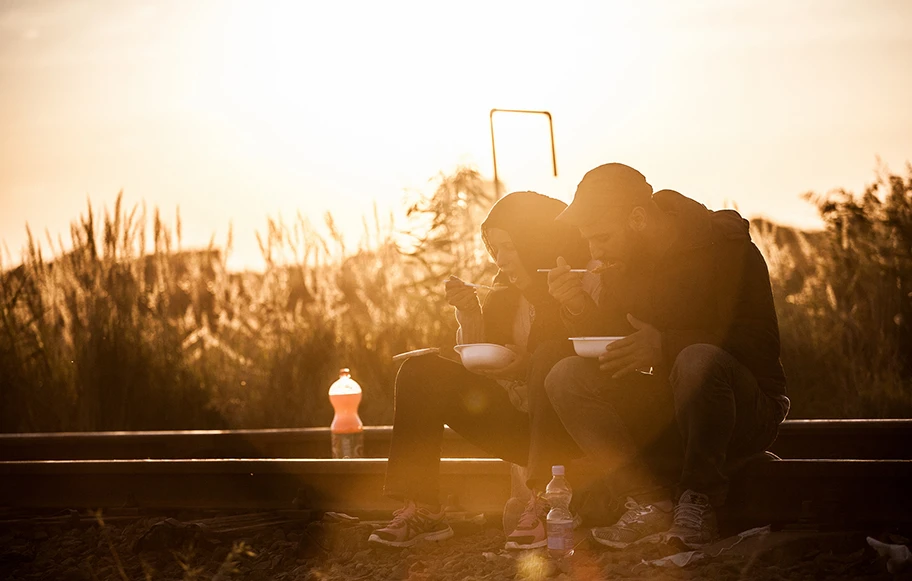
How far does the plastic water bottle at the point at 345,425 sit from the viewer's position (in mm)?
6938

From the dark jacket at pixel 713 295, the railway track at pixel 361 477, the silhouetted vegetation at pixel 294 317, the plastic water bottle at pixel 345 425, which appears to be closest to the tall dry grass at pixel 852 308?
the silhouetted vegetation at pixel 294 317

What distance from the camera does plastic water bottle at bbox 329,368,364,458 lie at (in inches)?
273

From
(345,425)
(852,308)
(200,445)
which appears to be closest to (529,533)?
(345,425)

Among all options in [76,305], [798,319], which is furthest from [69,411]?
[798,319]

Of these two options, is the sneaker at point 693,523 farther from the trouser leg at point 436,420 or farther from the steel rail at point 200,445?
the steel rail at point 200,445

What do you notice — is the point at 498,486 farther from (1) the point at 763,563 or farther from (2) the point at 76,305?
(2) the point at 76,305

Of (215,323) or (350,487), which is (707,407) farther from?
(215,323)

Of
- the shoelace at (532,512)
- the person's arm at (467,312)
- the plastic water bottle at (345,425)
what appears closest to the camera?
the shoelace at (532,512)

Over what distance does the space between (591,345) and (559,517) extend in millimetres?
663

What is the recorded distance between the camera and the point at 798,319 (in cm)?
992

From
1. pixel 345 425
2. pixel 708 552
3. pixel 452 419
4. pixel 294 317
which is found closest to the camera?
pixel 708 552

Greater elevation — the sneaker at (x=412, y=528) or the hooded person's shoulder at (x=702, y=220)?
the hooded person's shoulder at (x=702, y=220)

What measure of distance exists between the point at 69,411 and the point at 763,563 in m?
7.26

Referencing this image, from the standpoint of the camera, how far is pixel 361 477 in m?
5.74
